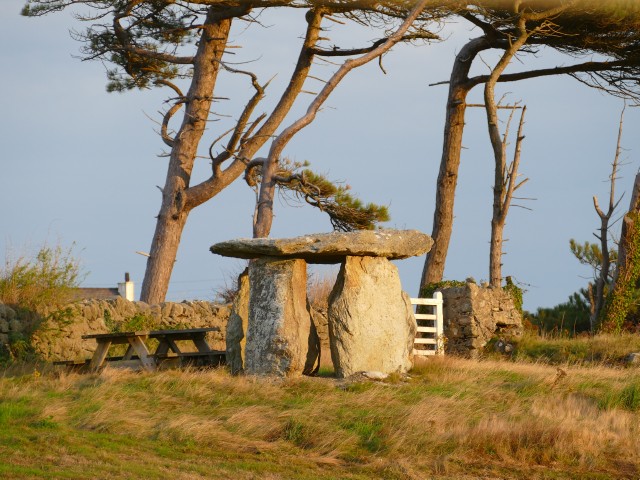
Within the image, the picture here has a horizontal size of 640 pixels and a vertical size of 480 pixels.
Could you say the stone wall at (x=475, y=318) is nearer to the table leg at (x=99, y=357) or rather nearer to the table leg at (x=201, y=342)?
the table leg at (x=201, y=342)

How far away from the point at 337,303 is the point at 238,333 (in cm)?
149

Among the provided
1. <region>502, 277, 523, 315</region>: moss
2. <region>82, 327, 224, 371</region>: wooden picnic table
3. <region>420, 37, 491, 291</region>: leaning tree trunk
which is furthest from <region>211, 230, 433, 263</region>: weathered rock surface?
<region>420, 37, 491, 291</region>: leaning tree trunk

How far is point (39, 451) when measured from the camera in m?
8.08

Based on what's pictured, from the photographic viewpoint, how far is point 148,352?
12.1 metres

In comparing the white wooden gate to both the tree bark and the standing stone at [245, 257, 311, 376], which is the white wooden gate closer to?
the standing stone at [245, 257, 311, 376]

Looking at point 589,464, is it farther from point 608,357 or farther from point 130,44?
point 130,44

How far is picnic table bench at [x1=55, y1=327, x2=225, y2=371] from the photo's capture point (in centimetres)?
1187

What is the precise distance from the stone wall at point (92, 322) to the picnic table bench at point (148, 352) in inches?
39.9

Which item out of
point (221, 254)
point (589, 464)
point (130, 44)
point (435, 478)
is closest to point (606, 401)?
point (589, 464)

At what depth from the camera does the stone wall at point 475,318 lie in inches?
635

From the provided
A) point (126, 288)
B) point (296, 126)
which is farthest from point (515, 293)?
point (126, 288)

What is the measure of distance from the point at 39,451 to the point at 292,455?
7.32 feet

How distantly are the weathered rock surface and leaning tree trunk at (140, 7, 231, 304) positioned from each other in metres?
6.43

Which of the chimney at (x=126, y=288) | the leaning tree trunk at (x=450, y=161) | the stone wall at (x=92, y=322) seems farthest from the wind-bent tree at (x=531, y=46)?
the chimney at (x=126, y=288)
